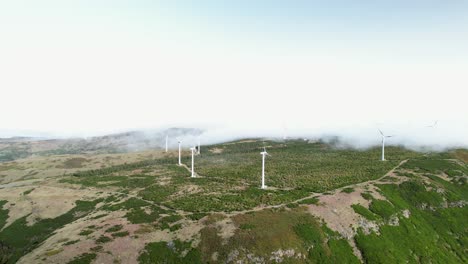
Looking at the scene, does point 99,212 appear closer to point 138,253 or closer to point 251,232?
point 138,253

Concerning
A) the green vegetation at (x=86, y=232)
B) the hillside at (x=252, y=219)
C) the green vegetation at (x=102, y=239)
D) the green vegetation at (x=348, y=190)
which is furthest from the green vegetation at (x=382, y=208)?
the green vegetation at (x=86, y=232)

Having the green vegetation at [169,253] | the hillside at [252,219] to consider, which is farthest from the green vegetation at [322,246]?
the green vegetation at [169,253]

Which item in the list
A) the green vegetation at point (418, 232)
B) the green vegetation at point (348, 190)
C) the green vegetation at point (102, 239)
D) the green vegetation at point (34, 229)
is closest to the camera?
the green vegetation at point (102, 239)

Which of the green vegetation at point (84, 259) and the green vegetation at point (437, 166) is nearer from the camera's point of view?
the green vegetation at point (84, 259)

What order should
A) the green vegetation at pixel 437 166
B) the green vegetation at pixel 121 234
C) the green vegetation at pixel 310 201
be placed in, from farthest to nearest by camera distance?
the green vegetation at pixel 437 166 < the green vegetation at pixel 310 201 < the green vegetation at pixel 121 234

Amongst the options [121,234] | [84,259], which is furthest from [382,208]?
[84,259]

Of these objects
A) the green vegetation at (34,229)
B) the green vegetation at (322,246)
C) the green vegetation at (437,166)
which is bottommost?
the green vegetation at (34,229)

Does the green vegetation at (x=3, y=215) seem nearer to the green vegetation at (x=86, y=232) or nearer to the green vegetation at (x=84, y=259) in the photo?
the green vegetation at (x=86, y=232)

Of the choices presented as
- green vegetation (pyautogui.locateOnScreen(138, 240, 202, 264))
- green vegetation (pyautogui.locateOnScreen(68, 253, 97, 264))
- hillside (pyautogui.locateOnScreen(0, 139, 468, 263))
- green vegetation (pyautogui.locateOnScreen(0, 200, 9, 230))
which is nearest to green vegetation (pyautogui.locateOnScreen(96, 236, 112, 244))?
hillside (pyautogui.locateOnScreen(0, 139, 468, 263))

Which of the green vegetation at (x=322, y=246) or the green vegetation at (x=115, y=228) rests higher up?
the green vegetation at (x=115, y=228)
